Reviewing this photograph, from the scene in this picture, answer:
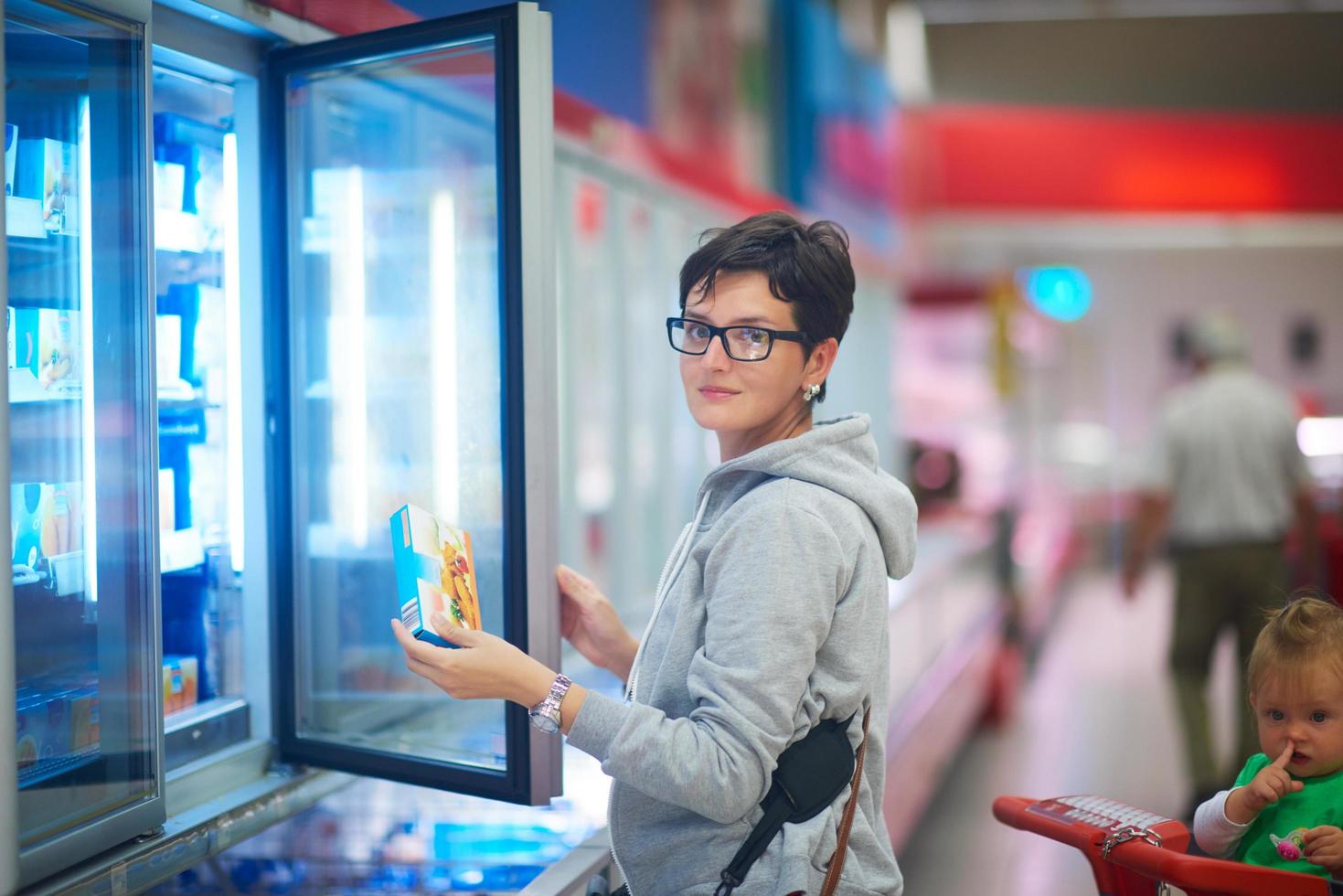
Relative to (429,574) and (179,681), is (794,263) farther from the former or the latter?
(179,681)

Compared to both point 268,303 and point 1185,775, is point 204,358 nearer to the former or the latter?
point 268,303

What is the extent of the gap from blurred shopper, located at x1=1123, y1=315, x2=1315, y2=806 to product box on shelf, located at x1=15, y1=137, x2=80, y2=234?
4283mm

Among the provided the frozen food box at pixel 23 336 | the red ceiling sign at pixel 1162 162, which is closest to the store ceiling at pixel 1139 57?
the red ceiling sign at pixel 1162 162

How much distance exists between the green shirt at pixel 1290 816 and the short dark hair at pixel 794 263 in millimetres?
908

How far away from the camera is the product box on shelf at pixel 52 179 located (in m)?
1.93

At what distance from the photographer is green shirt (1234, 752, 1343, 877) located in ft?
5.96

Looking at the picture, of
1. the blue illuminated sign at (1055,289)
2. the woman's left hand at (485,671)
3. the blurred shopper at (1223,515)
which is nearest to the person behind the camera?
the woman's left hand at (485,671)

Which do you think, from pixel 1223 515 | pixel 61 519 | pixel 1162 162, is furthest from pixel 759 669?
pixel 1162 162

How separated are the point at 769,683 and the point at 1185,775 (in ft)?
15.1

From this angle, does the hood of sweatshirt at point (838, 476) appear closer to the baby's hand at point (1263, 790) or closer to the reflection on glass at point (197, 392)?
the baby's hand at point (1263, 790)

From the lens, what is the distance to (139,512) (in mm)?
2078

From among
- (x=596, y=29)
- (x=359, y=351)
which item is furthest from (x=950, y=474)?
(x=359, y=351)

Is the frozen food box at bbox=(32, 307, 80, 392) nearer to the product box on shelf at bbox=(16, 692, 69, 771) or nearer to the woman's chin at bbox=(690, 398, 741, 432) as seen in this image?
the product box on shelf at bbox=(16, 692, 69, 771)

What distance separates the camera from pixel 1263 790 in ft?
5.88
